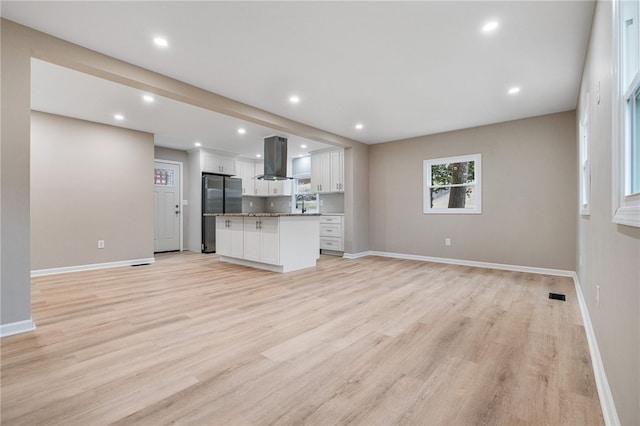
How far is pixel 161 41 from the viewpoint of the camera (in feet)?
8.54

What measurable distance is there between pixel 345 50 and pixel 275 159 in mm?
3191

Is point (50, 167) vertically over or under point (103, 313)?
over

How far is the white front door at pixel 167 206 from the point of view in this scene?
6.74 metres

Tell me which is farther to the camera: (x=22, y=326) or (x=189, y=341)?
(x=22, y=326)

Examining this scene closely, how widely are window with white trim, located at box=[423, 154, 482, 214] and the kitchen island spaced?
2425mm

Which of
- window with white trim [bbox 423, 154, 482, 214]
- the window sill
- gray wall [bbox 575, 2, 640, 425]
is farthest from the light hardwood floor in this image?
window with white trim [bbox 423, 154, 482, 214]

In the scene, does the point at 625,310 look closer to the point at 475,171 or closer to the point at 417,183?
the point at 475,171

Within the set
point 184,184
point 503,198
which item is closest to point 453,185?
point 503,198

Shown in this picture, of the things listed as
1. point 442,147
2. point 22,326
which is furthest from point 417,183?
point 22,326

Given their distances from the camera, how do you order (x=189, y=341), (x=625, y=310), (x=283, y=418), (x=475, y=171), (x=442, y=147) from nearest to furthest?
1. (x=625, y=310)
2. (x=283, y=418)
3. (x=189, y=341)
4. (x=475, y=171)
5. (x=442, y=147)

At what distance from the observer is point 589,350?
1.98 meters

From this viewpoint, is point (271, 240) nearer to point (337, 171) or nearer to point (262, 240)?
point (262, 240)

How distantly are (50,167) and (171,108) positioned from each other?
216 cm

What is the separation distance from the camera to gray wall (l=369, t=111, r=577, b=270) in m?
4.31
